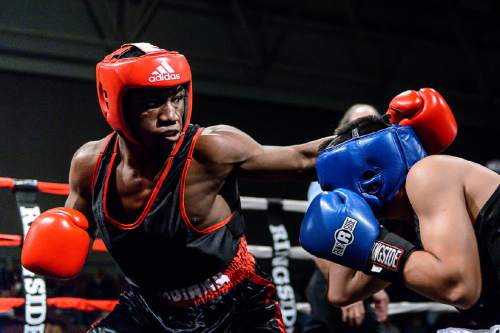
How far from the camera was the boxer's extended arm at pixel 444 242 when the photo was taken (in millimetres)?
1357

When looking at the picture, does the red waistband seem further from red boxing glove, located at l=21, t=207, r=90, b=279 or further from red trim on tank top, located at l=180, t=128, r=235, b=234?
red boxing glove, located at l=21, t=207, r=90, b=279

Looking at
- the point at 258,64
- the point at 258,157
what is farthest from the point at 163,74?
the point at 258,64

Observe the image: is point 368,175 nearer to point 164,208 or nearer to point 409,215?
point 409,215

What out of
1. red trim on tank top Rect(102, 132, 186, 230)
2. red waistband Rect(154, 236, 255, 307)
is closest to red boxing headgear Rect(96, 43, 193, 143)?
red trim on tank top Rect(102, 132, 186, 230)

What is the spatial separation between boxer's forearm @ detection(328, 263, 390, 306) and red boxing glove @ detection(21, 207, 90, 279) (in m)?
0.72

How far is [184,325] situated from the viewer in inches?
74.5

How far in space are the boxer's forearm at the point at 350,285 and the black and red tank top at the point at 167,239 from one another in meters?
0.33

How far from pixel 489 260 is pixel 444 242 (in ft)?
0.49

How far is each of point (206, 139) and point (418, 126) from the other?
62cm

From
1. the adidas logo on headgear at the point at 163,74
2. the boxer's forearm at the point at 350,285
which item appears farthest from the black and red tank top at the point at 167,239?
the boxer's forearm at the point at 350,285

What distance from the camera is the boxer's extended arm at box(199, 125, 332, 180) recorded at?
76.0 inches

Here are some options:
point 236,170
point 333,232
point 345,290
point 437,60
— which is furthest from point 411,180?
point 437,60

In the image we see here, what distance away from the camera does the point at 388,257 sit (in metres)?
1.44

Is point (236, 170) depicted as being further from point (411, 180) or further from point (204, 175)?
point (411, 180)
